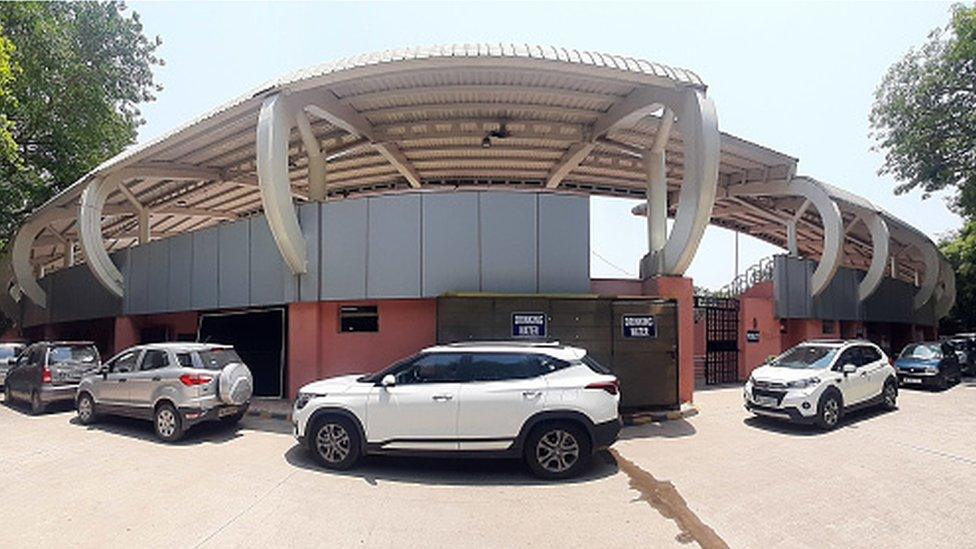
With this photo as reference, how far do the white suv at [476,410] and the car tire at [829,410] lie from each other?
5.42 meters

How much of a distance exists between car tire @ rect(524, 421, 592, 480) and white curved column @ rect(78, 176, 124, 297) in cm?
1541

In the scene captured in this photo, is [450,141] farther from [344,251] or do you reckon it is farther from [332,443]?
[332,443]

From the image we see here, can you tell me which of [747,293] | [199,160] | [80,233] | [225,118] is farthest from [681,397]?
[80,233]

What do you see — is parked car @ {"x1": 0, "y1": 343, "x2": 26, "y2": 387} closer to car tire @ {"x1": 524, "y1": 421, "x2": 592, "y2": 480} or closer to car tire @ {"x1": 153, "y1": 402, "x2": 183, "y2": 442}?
car tire @ {"x1": 153, "y1": 402, "x2": 183, "y2": 442}

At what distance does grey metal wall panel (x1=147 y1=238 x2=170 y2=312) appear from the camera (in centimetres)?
1527

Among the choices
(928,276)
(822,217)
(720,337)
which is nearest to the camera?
(720,337)

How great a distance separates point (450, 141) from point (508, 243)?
6.79 meters

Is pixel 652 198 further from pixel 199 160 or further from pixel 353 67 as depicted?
pixel 199 160

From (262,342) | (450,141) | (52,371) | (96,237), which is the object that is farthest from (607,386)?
(96,237)

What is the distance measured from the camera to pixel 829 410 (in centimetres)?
1027

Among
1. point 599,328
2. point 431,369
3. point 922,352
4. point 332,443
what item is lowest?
point 332,443

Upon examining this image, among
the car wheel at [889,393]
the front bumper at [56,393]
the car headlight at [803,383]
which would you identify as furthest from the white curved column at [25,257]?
the car wheel at [889,393]

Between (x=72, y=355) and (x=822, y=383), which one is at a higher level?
(x=72, y=355)

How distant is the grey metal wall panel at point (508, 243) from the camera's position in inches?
434
